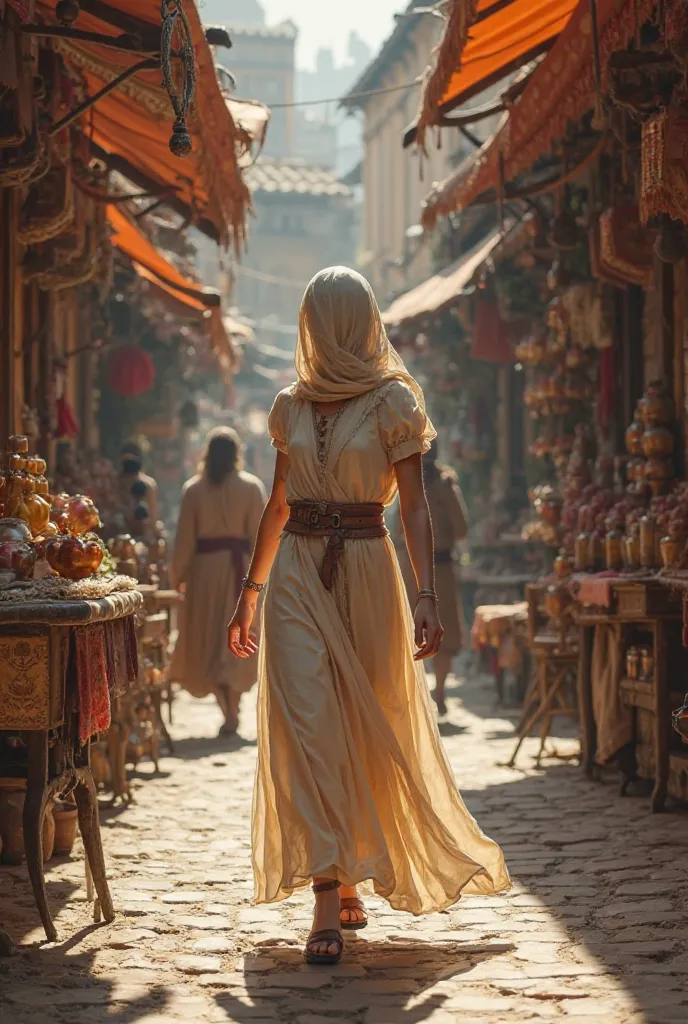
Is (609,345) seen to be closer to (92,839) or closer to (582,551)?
(582,551)

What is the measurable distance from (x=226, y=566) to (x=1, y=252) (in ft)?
11.5

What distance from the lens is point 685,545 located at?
321 inches

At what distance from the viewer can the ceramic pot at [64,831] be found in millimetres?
7316

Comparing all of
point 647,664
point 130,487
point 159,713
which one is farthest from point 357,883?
point 130,487

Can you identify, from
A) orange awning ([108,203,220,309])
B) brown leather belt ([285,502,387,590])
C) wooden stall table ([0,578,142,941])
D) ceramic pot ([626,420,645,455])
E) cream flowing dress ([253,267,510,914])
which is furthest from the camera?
orange awning ([108,203,220,309])

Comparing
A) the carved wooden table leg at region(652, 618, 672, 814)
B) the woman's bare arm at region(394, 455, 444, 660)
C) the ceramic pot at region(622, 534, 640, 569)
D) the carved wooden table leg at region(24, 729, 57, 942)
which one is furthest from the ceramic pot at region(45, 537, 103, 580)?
the ceramic pot at region(622, 534, 640, 569)

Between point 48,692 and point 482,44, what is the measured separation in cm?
530

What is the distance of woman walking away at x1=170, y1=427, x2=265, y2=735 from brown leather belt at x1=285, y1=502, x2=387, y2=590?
6455 mm

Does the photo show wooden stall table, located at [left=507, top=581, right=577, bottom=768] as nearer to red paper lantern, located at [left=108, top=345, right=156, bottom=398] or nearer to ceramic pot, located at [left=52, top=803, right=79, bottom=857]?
ceramic pot, located at [left=52, top=803, right=79, bottom=857]

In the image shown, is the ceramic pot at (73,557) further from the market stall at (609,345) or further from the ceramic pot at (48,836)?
the market stall at (609,345)

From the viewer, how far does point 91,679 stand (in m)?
5.91

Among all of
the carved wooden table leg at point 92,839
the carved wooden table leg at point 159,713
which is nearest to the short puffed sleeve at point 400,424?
the carved wooden table leg at point 92,839

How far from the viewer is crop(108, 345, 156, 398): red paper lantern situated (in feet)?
58.3

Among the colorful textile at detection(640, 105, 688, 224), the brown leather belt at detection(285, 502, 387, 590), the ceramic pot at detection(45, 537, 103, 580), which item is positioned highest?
the colorful textile at detection(640, 105, 688, 224)
